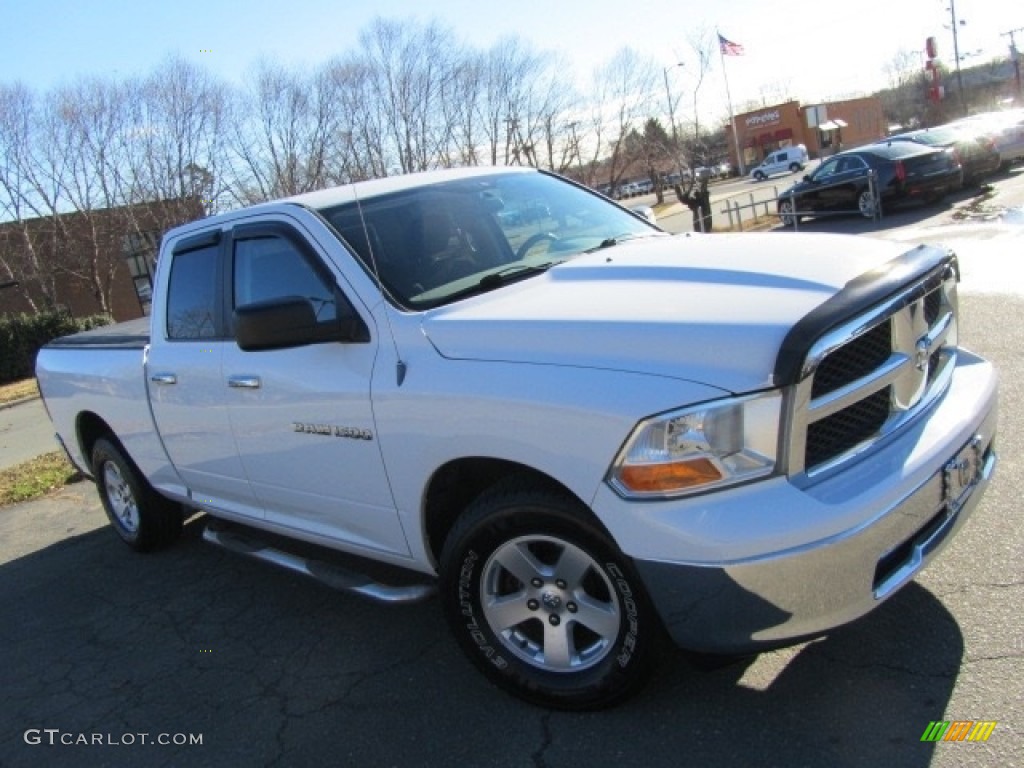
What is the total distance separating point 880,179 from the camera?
54.0ft

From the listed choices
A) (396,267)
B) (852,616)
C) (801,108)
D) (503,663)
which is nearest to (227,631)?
(503,663)

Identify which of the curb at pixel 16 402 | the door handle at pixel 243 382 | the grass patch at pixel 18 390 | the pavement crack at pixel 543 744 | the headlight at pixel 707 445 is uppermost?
the door handle at pixel 243 382

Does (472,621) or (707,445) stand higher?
(707,445)

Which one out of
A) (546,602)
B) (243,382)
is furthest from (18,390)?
(546,602)

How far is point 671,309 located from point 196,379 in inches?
101

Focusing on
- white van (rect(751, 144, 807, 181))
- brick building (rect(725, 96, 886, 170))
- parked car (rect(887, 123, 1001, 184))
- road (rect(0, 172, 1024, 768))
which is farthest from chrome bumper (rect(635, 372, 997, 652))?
brick building (rect(725, 96, 886, 170))

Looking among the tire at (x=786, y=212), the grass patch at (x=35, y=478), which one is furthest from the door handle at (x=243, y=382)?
the tire at (x=786, y=212)

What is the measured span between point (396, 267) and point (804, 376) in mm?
1723

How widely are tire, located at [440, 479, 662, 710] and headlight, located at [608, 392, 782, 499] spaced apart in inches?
11.9

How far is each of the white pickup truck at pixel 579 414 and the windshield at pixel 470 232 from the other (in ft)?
0.05

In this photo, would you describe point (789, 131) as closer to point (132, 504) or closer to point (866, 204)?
point (866, 204)

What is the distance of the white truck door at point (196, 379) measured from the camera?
13.4ft

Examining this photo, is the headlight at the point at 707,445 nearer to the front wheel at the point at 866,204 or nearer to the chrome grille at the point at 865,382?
the chrome grille at the point at 865,382

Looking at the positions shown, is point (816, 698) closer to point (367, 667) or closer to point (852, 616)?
point (852, 616)
